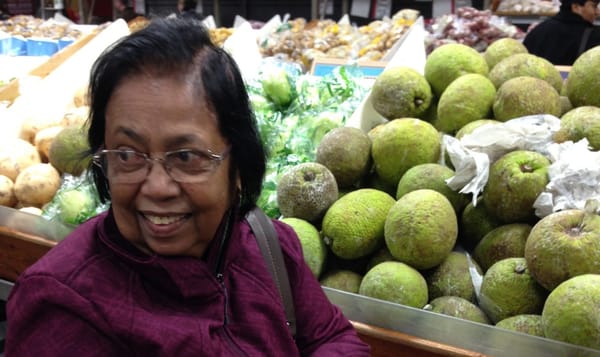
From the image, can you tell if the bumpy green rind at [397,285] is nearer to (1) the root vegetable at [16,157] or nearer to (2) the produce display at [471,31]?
(1) the root vegetable at [16,157]

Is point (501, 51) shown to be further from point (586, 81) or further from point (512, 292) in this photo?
point (512, 292)

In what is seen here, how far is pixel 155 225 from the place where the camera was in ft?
3.16

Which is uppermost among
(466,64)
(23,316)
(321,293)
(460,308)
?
(466,64)

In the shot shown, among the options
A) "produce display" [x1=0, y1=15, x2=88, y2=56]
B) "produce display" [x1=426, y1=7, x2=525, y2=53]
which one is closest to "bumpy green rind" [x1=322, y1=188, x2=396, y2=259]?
"produce display" [x1=426, y1=7, x2=525, y2=53]

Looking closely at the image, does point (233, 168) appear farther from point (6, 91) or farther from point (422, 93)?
point (6, 91)

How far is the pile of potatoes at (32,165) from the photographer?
2.56m

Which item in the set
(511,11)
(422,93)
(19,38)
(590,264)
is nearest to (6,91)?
(19,38)

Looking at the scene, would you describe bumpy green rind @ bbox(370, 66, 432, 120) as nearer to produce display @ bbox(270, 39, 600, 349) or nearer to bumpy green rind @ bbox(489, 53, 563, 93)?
produce display @ bbox(270, 39, 600, 349)

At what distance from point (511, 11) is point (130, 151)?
201 inches

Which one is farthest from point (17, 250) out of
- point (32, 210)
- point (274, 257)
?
point (274, 257)

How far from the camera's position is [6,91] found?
135 inches

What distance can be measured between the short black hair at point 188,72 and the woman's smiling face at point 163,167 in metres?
0.02

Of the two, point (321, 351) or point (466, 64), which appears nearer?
point (321, 351)

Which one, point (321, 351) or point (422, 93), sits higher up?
point (422, 93)
